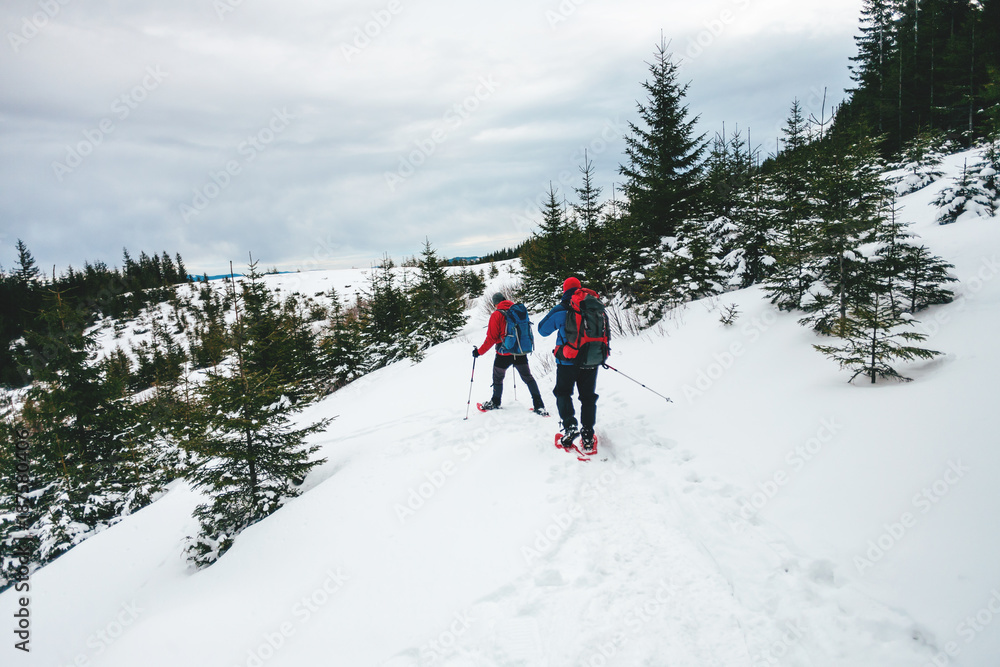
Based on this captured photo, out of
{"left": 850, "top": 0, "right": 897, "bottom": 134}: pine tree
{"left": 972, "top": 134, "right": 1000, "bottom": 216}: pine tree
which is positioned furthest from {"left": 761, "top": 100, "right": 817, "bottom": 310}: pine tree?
{"left": 850, "top": 0, "right": 897, "bottom": 134}: pine tree

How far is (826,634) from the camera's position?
248 centimetres

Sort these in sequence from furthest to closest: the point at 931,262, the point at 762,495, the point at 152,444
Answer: the point at 152,444
the point at 931,262
the point at 762,495

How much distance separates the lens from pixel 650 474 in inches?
182

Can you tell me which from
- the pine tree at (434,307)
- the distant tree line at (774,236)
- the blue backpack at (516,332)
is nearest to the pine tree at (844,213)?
the distant tree line at (774,236)

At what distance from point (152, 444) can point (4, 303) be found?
8709 centimetres

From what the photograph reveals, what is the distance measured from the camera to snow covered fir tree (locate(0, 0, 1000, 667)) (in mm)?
2791

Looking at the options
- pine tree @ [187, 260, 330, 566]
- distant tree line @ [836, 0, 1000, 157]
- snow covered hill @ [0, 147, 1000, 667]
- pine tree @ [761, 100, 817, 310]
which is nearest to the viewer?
snow covered hill @ [0, 147, 1000, 667]

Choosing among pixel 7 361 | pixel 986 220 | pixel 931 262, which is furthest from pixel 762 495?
pixel 7 361

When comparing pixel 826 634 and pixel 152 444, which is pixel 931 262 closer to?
pixel 826 634

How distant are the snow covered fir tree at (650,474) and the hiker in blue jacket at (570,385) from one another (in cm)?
35

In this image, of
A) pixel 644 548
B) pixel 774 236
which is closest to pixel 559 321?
pixel 644 548

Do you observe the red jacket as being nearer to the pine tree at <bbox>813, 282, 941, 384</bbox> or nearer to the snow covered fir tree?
the snow covered fir tree

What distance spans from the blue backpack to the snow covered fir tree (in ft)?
3.98

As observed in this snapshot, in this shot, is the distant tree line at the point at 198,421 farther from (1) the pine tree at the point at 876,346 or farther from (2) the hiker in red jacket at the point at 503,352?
(1) the pine tree at the point at 876,346
